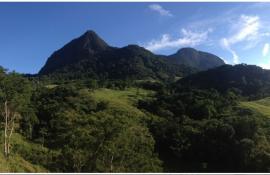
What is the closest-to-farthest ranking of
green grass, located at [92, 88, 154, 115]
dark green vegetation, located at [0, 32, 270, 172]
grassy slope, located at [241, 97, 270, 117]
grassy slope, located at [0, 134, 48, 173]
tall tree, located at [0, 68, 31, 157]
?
grassy slope, located at [0, 134, 48, 173]
dark green vegetation, located at [0, 32, 270, 172]
tall tree, located at [0, 68, 31, 157]
green grass, located at [92, 88, 154, 115]
grassy slope, located at [241, 97, 270, 117]

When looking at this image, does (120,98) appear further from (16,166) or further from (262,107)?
(16,166)

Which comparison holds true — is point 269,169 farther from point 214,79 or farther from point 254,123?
point 214,79

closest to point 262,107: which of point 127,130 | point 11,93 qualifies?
point 127,130

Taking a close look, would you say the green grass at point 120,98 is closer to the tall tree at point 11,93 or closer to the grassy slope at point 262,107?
the grassy slope at point 262,107

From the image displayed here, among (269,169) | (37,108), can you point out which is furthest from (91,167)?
(37,108)

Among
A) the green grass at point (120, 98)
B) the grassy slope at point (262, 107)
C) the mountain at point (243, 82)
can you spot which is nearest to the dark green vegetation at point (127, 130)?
the green grass at point (120, 98)

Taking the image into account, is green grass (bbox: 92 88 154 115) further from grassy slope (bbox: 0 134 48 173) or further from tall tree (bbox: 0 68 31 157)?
grassy slope (bbox: 0 134 48 173)

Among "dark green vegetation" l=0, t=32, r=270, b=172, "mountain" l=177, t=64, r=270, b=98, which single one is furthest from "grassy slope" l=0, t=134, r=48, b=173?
"mountain" l=177, t=64, r=270, b=98
